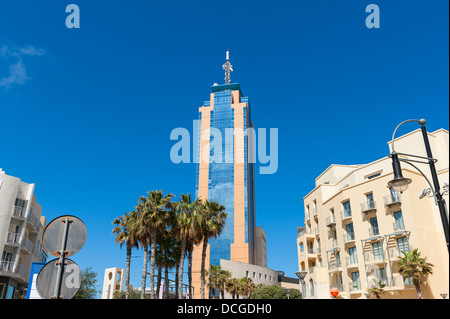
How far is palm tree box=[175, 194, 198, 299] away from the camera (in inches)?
1573

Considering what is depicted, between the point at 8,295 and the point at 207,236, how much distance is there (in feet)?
78.4

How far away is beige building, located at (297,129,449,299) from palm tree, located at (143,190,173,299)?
15792 millimetres

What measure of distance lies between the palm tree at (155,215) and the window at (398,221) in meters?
25.1

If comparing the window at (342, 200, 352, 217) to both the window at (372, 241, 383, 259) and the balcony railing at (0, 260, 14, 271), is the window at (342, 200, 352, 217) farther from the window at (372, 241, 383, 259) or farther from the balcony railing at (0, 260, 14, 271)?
the balcony railing at (0, 260, 14, 271)

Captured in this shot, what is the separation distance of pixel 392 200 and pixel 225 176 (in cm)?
9468

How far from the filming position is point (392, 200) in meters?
39.1

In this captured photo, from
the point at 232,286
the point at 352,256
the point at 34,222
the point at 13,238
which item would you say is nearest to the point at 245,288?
the point at 232,286

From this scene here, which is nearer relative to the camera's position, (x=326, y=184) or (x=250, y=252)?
(x=326, y=184)

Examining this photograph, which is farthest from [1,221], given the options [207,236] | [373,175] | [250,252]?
[250,252]

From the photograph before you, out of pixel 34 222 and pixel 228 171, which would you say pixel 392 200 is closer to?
pixel 34 222

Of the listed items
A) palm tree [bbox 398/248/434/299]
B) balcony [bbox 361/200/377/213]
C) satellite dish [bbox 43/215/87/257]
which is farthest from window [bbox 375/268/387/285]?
satellite dish [bbox 43/215/87/257]

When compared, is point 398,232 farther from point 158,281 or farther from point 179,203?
point 158,281
